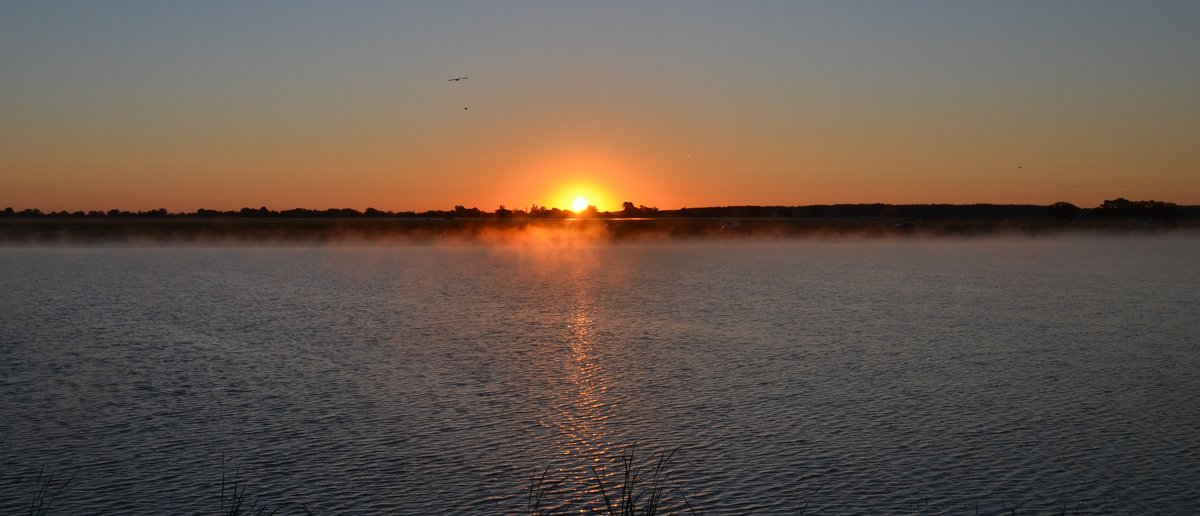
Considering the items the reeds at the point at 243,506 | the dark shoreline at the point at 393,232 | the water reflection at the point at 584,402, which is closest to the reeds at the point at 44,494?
the reeds at the point at 243,506

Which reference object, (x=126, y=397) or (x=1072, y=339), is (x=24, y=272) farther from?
(x=1072, y=339)

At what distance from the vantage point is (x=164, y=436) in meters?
18.1

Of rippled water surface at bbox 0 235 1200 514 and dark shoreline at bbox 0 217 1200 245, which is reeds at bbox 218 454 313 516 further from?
dark shoreline at bbox 0 217 1200 245

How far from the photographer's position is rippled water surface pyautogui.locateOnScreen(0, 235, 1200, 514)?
14.9 metres

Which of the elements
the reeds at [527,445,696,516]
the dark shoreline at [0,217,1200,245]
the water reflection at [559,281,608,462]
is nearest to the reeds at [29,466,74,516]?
the reeds at [527,445,696,516]

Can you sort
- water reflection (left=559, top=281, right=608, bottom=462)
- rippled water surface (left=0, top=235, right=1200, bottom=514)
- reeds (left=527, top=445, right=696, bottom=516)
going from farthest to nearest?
water reflection (left=559, top=281, right=608, bottom=462), rippled water surface (left=0, top=235, right=1200, bottom=514), reeds (left=527, top=445, right=696, bottom=516)

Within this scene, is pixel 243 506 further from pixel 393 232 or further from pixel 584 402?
pixel 393 232

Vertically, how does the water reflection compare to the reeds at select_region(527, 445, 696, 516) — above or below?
below

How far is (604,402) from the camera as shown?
2153cm

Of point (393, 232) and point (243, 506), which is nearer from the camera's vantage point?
point (243, 506)

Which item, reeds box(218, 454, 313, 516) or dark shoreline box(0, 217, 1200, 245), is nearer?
reeds box(218, 454, 313, 516)

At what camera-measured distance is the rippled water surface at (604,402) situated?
48.8 ft

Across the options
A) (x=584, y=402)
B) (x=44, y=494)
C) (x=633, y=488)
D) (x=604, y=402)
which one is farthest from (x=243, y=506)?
(x=604, y=402)

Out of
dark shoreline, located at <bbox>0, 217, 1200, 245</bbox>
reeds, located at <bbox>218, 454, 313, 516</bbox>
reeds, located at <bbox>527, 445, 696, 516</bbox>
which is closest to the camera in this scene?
reeds, located at <bbox>218, 454, 313, 516</bbox>
